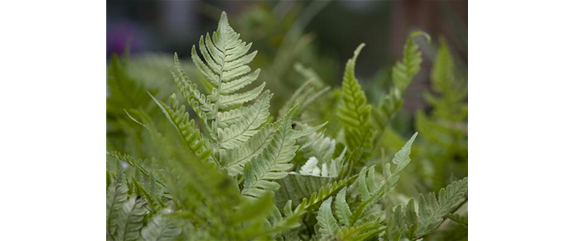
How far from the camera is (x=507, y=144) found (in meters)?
0.22

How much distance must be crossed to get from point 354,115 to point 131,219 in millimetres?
145

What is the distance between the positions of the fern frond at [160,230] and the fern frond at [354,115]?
136 millimetres

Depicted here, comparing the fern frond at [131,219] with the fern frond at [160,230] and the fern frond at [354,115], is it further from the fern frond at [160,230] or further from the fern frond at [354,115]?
the fern frond at [354,115]

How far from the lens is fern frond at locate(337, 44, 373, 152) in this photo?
303 mm

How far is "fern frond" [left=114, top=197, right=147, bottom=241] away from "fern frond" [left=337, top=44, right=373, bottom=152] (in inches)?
5.3

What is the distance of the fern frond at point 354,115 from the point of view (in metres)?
0.30

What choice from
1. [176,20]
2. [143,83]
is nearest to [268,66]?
[143,83]

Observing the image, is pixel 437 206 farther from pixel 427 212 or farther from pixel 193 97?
pixel 193 97

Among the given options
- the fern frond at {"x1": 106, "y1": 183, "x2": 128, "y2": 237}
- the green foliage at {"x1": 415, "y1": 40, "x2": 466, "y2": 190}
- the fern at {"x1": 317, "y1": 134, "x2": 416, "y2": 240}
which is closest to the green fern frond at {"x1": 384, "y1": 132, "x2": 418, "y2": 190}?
the fern at {"x1": 317, "y1": 134, "x2": 416, "y2": 240}

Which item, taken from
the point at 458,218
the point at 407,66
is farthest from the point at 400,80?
the point at 458,218

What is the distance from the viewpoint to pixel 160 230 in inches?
7.7

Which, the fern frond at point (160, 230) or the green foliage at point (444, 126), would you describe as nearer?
the fern frond at point (160, 230)

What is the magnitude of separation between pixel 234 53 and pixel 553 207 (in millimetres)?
141

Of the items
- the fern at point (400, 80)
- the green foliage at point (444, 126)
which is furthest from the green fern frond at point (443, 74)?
the fern at point (400, 80)
